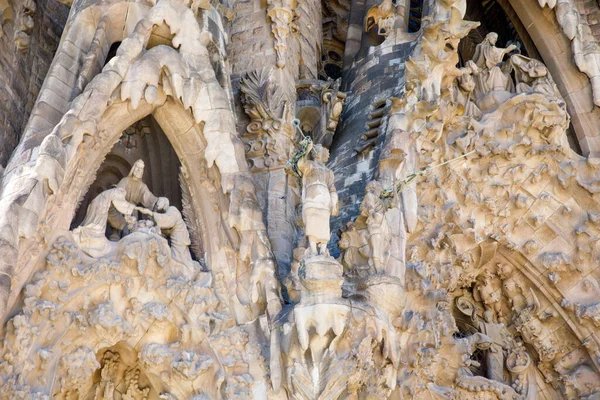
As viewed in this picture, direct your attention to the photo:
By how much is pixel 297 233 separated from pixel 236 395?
197 centimetres

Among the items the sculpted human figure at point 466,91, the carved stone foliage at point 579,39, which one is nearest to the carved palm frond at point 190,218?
the sculpted human figure at point 466,91

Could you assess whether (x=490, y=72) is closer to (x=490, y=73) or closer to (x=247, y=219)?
(x=490, y=73)

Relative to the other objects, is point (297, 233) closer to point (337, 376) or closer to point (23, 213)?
point (337, 376)

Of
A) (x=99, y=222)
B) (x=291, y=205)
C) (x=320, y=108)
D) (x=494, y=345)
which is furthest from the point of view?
(x=494, y=345)

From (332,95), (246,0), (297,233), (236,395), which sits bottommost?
(236,395)

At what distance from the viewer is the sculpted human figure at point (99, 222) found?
8.38 metres

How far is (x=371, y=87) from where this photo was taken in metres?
11.5

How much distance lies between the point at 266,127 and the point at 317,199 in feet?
6.49

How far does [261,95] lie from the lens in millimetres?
10805

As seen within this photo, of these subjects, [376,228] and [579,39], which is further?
[579,39]

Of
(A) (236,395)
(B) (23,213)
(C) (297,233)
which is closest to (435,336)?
(C) (297,233)

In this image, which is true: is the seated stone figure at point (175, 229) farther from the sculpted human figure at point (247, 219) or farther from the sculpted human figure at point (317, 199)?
the sculpted human figure at point (317, 199)

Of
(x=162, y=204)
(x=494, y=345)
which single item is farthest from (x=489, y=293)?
(x=162, y=204)

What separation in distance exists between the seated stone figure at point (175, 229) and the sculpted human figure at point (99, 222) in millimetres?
175
